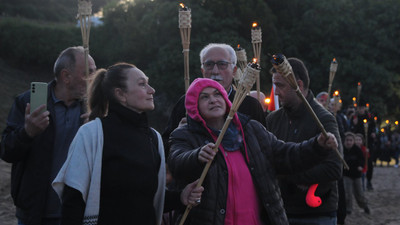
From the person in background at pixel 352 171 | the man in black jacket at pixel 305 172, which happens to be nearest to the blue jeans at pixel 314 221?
the man in black jacket at pixel 305 172

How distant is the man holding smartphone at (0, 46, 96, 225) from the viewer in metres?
3.59

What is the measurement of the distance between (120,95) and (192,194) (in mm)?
800

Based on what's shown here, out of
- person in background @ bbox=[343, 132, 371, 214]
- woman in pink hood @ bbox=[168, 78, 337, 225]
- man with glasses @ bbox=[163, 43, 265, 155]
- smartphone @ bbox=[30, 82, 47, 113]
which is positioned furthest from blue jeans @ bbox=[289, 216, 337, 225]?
person in background @ bbox=[343, 132, 371, 214]

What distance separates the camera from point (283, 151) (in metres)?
3.42

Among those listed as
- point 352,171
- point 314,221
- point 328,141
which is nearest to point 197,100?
point 328,141

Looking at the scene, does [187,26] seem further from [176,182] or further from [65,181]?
[65,181]

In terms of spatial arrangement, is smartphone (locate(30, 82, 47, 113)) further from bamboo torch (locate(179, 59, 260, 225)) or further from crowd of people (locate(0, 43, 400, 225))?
bamboo torch (locate(179, 59, 260, 225))

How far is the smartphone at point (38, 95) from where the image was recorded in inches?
139

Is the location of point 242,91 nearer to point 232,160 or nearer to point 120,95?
point 232,160

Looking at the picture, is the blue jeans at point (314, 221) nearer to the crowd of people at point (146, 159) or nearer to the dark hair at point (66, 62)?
the crowd of people at point (146, 159)

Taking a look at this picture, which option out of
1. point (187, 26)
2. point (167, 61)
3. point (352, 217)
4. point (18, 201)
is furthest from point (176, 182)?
point (167, 61)

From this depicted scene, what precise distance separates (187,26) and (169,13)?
76.0ft

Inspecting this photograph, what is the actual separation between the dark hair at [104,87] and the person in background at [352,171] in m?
8.08

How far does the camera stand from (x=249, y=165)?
332 centimetres
